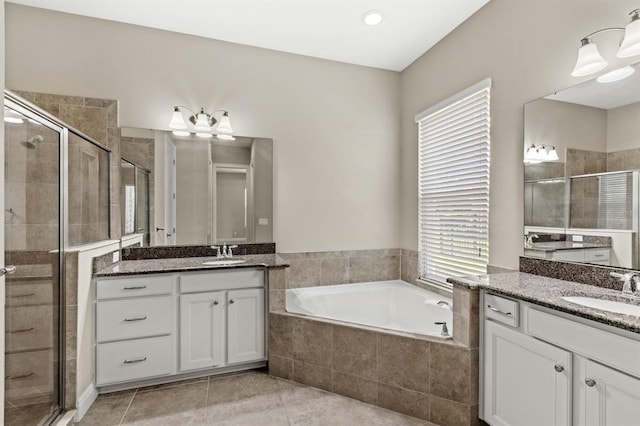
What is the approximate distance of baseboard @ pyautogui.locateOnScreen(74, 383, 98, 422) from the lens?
1919mm

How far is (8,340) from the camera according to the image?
59.1 inches

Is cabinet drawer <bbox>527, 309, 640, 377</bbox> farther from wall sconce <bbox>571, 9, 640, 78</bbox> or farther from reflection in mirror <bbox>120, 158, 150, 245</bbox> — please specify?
reflection in mirror <bbox>120, 158, 150, 245</bbox>

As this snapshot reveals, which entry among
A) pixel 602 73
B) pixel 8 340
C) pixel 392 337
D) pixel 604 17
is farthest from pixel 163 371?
pixel 604 17

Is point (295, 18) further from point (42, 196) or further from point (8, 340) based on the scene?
point (8, 340)

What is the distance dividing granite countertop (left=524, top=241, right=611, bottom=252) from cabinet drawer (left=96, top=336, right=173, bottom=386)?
102 inches

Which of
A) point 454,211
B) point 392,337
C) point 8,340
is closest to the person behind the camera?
point 8,340

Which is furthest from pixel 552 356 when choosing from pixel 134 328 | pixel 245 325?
pixel 134 328

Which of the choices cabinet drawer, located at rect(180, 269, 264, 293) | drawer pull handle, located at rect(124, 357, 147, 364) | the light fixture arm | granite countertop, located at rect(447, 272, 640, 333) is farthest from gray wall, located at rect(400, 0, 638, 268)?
drawer pull handle, located at rect(124, 357, 147, 364)

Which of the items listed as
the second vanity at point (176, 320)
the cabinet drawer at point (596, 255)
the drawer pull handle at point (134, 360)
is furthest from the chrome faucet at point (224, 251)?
the cabinet drawer at point (596, 255)

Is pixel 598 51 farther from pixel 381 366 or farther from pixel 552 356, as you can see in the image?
pixel 381 366

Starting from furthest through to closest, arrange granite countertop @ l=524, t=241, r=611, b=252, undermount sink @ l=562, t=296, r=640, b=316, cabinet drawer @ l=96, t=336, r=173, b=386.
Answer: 1. cabinet drawer @ l=96, t=336, r=173, b=386
2. granite countertop @ l=524, t=241, r=611, b=252
3. undermount sink @ l=562, t=296, r=640, b=316

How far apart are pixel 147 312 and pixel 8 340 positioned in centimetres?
80

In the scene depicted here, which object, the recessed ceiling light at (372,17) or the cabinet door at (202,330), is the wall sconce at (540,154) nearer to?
the recessed ceiling light at (372,17)

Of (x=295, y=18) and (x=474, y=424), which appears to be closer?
(x=474, y=424)
